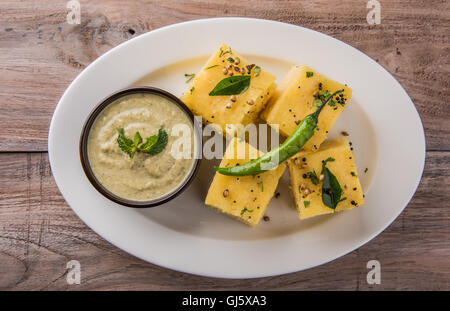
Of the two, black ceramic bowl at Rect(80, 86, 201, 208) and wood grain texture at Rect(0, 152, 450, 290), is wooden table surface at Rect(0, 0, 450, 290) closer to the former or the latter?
wood grain texture at Rect(0, 152, 450, 290)

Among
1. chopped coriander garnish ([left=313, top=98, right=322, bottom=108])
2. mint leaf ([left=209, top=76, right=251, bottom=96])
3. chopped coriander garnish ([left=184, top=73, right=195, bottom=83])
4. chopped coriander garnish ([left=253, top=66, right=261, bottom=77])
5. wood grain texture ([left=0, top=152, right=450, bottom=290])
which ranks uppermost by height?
chopped coriander garnish ([left=184, top=73, right=195, bottom=83])

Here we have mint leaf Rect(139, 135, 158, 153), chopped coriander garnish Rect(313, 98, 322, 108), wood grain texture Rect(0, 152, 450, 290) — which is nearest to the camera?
mint leaf Rect(139, 135, 158, 153)

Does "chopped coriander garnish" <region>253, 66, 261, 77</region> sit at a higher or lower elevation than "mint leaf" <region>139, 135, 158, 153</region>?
higher

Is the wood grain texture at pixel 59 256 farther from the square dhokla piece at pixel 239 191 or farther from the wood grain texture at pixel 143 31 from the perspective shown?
the square dhokla piece at pixel 239 191

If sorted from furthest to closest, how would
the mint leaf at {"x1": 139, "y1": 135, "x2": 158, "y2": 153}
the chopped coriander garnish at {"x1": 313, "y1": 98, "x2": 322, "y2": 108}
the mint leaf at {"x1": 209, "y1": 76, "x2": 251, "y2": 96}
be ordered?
1. the chopped coriander garnish at {"x1": 313, "y1": 98, "x2": 322, "y2": 108}
2. the mint leaf at {"x1": 209, "y1": 76, "x2": 251, "y2": 96}
3. the mint leaf at {"x1": 139, "y1": 135, "x2": 158, "y2": 153}

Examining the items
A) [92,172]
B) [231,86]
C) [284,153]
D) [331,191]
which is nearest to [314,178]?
[331,191]

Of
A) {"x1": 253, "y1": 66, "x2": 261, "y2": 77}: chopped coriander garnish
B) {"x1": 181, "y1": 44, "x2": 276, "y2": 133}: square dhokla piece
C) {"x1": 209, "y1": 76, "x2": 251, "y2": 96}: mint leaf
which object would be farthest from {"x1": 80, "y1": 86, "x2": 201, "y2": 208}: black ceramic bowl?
{"x1": 253, "y1": 66, "x2": 261, "y2": 77}: chopped coriander garnish

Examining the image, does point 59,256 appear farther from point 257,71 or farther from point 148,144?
point 257,71
